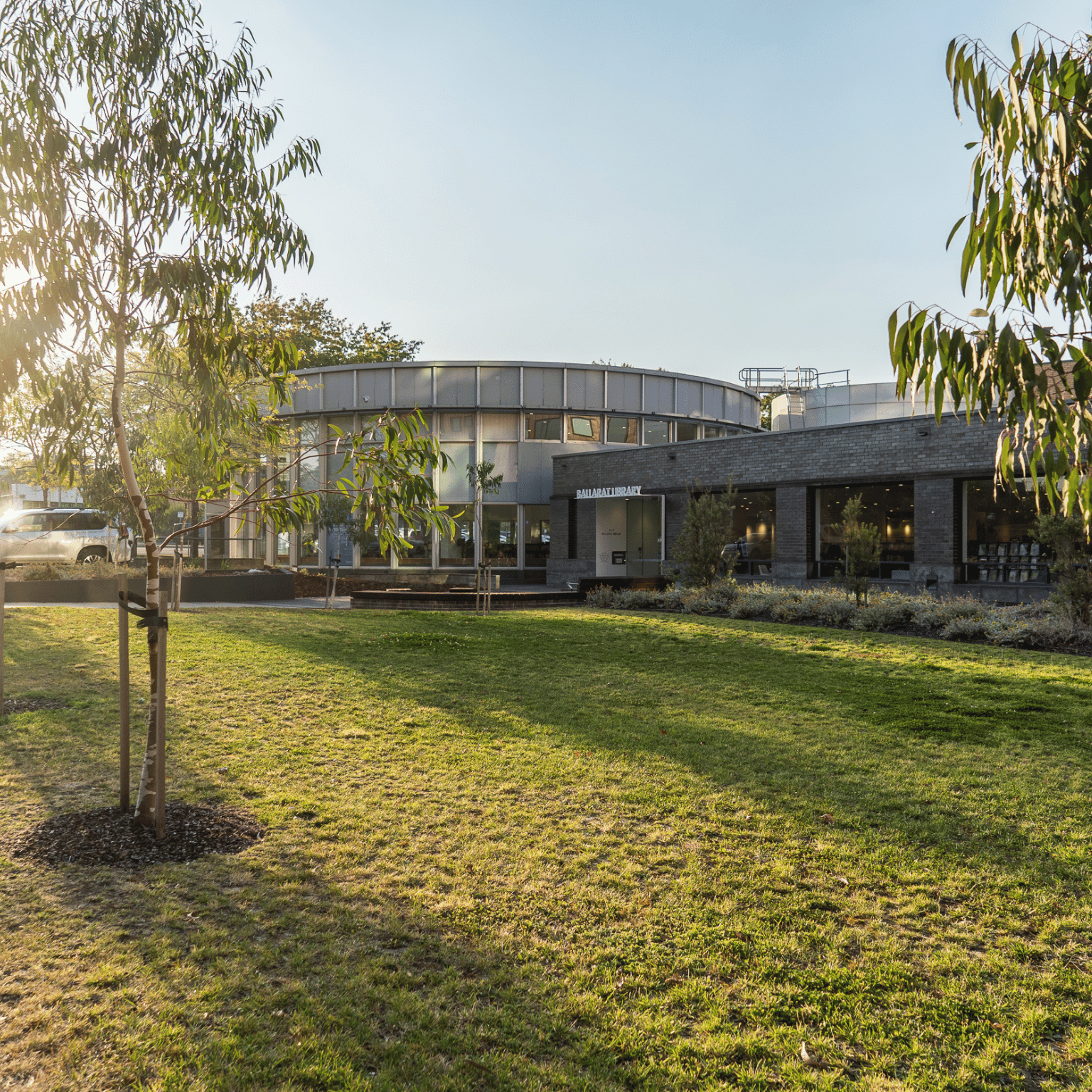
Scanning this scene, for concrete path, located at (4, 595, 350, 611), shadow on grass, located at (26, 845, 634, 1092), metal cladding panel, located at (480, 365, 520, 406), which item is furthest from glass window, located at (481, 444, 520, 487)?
shadow on grass, located at (26, 845, 634, 1092)

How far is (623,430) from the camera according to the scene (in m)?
30.4

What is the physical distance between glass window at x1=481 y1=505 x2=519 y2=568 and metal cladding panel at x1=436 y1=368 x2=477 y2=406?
12.6 ft

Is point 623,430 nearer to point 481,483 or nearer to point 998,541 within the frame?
point 481,483

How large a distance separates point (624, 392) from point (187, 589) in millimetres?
16634

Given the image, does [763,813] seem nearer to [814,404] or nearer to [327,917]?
[327,917]

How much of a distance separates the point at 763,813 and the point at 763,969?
1881 millimetres

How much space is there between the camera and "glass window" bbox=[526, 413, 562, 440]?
97.9 ft

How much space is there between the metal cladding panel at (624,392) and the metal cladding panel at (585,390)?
0.36 m

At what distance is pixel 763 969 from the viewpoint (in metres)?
3.32

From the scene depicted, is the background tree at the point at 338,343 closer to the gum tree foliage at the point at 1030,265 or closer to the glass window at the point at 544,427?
the glass window at the point at 544,427

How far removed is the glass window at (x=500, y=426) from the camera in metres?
29.7

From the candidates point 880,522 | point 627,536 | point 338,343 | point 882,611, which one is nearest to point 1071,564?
point 882,611

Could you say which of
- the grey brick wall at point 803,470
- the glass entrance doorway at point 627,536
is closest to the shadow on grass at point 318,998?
the grey brick wall at point 803,470

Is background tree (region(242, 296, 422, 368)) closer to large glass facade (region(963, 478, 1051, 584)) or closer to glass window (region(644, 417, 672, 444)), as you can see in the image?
glass window (region(644, 417, 672, 444))
